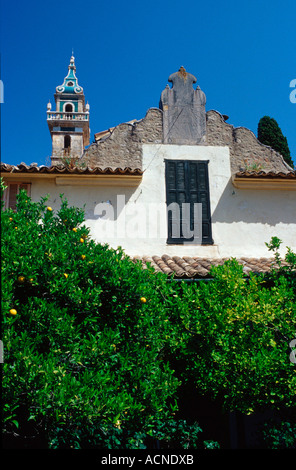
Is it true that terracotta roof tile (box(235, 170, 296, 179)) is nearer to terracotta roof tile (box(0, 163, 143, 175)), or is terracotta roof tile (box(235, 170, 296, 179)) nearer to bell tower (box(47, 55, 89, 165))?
terracotta roof tile (box(0, 163, 143, 175))

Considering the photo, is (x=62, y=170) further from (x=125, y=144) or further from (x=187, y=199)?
(x=187, y=199)

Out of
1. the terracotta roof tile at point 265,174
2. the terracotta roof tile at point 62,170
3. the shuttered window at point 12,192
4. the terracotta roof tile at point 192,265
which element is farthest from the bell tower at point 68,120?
the terracotta roof tile at point 192,265

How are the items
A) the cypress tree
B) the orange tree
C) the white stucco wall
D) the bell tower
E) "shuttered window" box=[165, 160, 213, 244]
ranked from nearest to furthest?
the orange tree < the white stucco wall < "shuttered window" box=[165, 160, 213, 244] < the cypress tree < the bell tower

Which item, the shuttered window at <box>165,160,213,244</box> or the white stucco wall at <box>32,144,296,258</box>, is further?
the shuttered window at <box>165,160,213,244</box>

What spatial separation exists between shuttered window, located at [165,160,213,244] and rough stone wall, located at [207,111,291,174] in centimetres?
78

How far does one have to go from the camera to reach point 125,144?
10.4 m

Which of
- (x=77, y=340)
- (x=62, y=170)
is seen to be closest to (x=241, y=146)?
(x=62, y=170)

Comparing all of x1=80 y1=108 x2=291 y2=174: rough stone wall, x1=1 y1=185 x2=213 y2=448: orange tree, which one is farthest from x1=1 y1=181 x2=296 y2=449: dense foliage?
x1=80 y1=108 x2=291 y2=174: rough stone wall

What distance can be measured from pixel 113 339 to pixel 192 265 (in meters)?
3.76

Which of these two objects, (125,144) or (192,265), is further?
(125,144)

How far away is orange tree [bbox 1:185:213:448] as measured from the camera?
4.41 metres

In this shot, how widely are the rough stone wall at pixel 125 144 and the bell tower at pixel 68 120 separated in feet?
143

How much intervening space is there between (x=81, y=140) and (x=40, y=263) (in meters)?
52.1

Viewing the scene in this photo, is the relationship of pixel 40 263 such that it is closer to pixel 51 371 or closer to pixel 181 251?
pixel 51 371
